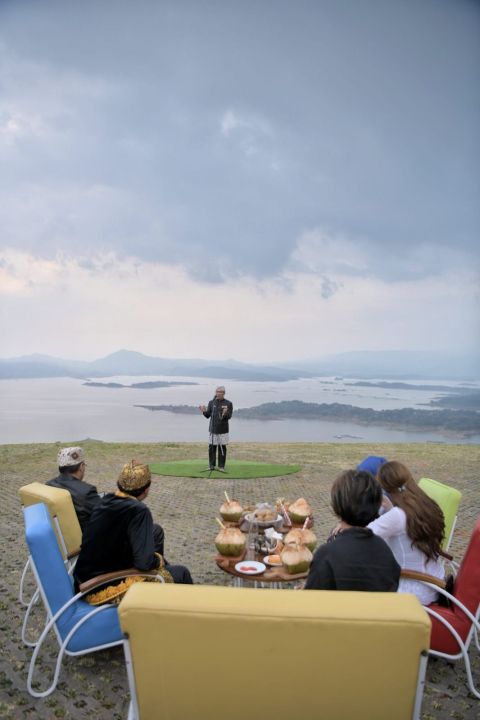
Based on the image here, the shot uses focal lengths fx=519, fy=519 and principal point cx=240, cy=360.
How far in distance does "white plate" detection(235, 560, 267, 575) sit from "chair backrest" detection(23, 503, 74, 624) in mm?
1158

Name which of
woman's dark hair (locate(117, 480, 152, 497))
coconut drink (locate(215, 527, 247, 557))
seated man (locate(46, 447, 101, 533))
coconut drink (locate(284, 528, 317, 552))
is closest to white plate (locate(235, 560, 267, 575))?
coconut drink (locate(215, 527, 247, 557))

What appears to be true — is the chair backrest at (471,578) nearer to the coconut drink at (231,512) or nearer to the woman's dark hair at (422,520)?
Answer: the woman's dark hair at (422,520)

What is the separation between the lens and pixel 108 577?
10.9 ft

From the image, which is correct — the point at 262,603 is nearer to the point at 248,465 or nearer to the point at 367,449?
the point at 248,465

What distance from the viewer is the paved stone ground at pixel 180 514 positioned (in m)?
3.25

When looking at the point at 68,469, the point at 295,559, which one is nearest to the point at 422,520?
the point at 295,559

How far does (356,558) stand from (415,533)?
104cm

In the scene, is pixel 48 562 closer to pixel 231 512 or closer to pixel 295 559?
pixel 295 559

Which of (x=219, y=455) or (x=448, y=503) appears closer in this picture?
(x=448, y=503)

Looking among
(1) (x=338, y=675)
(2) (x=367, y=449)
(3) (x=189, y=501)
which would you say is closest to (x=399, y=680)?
(1) (x=338, y=675)

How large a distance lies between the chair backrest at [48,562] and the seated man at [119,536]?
0.86 ft

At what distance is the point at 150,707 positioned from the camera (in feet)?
6.41

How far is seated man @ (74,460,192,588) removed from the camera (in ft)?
11.2

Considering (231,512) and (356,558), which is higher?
(356,558)
